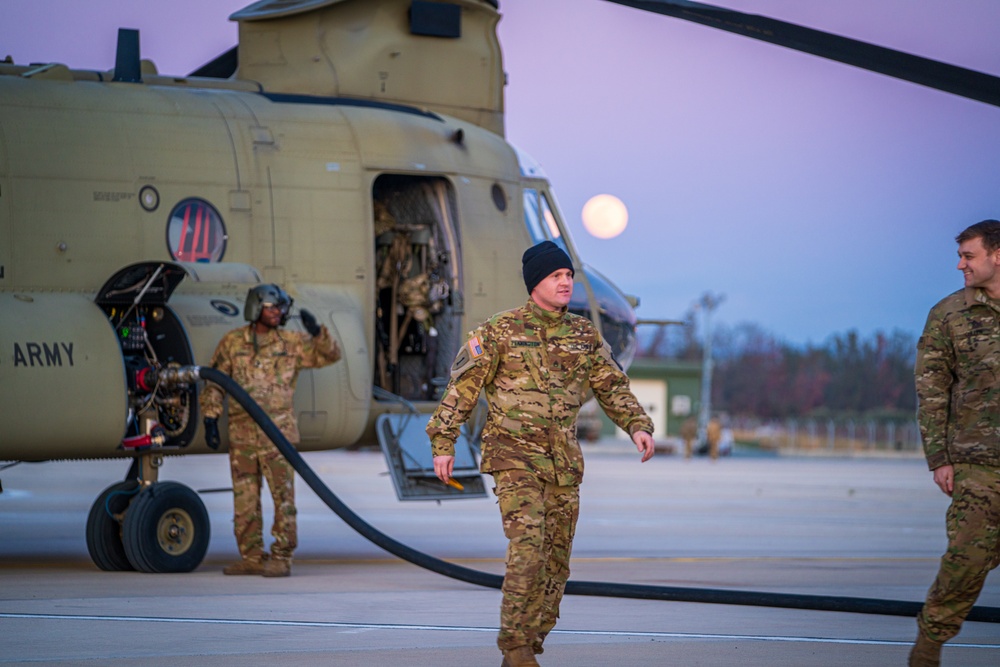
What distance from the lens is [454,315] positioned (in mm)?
12344

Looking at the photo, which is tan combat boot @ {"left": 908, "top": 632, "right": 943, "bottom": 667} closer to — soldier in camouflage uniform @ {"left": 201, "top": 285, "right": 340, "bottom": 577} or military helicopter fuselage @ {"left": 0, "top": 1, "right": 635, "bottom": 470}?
soldier in camouflage uniform @ {"left": 201, "top": 285, "right": 340, "bottom": 577}

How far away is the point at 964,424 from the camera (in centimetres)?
651

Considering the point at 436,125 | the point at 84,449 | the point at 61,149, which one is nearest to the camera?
the point at 84,449

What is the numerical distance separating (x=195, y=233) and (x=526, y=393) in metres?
5.45

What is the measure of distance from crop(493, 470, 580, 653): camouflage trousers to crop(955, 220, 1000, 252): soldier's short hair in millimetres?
2156

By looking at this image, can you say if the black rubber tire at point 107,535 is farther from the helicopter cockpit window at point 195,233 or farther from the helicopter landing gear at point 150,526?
the helicopter cockpit window at point 195,233

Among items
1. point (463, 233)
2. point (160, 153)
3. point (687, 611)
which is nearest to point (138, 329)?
point (160, 153)

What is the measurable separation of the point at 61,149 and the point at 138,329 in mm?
1513

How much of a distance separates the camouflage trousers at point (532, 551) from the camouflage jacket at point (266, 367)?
442 centimetres

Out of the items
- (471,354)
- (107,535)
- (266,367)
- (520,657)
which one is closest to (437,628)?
(520,657)

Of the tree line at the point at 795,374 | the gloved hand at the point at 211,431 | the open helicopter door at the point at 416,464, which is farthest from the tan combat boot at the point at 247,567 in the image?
the tree line at the point at 795,374

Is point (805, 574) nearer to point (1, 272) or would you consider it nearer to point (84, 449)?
point (84, 449)

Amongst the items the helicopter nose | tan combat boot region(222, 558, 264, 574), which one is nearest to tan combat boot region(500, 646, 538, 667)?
tan combat boot region(222, 558, 264, 574)

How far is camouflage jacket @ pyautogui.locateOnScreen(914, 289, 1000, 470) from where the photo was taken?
6469 mm
